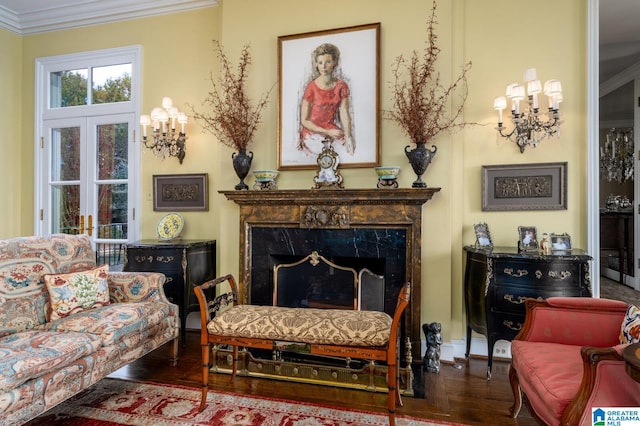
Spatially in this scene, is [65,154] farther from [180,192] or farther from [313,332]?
[313,332]

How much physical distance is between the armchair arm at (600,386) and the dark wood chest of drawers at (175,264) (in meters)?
2.79

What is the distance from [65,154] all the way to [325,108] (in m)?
3.19

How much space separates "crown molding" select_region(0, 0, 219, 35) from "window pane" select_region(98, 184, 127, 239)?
6.17 ft

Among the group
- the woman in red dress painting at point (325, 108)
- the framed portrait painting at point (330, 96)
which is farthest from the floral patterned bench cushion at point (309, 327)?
the woman in red dress painting at point (325, 108)

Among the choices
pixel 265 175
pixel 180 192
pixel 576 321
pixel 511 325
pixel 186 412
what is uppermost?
pixel 265 175

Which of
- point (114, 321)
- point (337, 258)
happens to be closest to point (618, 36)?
point (337, 258)

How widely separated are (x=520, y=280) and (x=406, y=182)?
1120 millimetres

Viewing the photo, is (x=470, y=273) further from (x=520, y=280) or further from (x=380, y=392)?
(x=380, y=392)

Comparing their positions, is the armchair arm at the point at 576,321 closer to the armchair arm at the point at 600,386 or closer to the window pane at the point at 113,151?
the armchair arm at the point at 600,386

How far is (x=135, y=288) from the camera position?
2.66m

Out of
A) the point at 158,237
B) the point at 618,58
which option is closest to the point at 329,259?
the point at 158,237

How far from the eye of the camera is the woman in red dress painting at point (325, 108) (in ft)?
10.0

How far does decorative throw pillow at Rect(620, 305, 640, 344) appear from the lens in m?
1.61

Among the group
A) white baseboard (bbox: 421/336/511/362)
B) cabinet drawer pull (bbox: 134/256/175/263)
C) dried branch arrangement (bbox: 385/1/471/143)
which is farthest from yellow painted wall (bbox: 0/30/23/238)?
white baseboard (bbox: 421/336/511/362)
